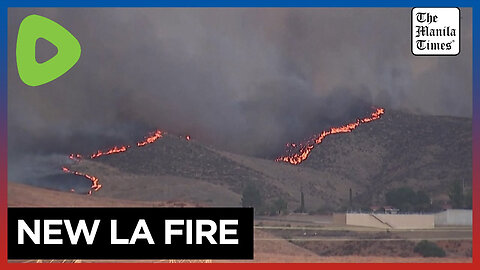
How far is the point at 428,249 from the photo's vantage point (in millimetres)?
15695

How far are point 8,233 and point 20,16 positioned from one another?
3249mm

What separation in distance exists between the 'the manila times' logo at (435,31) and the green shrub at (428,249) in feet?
9.90

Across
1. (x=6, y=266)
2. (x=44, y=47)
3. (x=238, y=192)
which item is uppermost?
(x=44, y=47)

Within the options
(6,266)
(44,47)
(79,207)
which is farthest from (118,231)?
(44,47)

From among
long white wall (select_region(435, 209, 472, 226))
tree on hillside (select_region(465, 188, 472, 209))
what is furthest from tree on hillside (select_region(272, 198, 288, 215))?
tree on hillside (select_region(465, 188, 472, 209))

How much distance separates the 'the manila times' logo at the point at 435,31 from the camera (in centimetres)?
1459

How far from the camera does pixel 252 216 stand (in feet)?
48.6

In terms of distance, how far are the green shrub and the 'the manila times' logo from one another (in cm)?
302

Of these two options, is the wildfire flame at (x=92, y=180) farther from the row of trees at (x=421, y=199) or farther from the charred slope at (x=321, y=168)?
the row of trees at (x=421, y=199)

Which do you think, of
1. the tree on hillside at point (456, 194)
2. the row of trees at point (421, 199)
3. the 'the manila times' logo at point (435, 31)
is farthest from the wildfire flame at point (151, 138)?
the tree on hillside at point (456, 194)

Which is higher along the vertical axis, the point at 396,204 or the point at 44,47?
the point at 44,47

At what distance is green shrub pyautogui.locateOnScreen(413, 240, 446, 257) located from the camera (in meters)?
15.3

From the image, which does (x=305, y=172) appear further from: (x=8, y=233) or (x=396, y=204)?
(x=8, y=233)

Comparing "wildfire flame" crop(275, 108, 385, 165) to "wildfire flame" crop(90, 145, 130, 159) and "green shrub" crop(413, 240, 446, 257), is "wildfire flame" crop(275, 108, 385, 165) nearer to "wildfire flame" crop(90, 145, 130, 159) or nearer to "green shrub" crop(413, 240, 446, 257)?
"green shrub" crop(413, 240, 446, 257)
